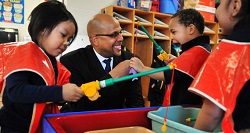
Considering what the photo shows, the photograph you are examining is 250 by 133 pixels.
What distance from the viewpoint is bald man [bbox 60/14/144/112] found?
1410mm

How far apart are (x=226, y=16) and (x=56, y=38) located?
613 millimetres

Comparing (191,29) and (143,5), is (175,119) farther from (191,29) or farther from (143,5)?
(143,5)

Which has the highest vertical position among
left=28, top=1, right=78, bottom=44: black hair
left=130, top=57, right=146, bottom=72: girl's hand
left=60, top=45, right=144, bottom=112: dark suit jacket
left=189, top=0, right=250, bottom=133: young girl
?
left=28, top=1, right=78, bottom=44: black hair

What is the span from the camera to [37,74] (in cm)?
80

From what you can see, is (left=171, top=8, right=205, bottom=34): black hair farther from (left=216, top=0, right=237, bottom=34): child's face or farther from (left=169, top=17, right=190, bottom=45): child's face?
(left=216, top=0, right=237, bottom=34): child's face

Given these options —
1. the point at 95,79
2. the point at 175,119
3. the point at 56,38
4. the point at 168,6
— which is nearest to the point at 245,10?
the point at 175,119

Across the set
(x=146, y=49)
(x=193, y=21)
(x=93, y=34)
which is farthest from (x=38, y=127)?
(x=146, y=49)

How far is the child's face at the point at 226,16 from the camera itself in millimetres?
647

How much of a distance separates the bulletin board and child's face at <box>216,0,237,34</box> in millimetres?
2494

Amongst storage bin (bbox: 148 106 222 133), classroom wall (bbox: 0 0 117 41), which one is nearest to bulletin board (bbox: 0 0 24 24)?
classroom wall (bbox: 0 0 117 41)

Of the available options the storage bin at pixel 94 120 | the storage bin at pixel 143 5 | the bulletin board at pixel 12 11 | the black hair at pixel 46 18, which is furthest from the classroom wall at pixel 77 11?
the storage bin at pixel 94 120

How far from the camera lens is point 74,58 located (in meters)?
1.51

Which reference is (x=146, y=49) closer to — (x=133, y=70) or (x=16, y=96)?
(x=133, y=70)

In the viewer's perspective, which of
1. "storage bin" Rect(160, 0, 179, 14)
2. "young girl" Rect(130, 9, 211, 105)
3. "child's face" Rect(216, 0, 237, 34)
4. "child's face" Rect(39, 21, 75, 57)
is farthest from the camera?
"storage bin" Rect(160, 0, 179, 14)
